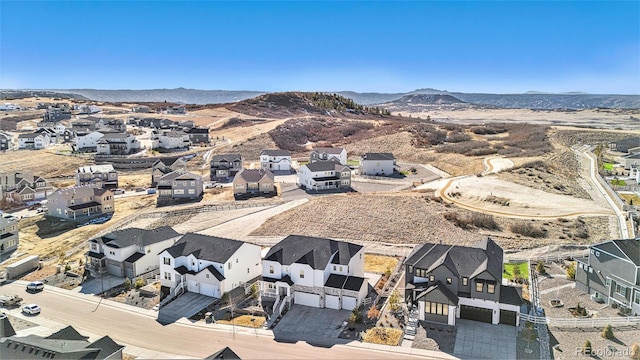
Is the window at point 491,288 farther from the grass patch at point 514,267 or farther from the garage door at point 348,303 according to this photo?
the garage door at point 348,303

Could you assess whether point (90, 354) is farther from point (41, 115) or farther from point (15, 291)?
point (41, 115)

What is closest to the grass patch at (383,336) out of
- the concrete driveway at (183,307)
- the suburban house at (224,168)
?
the concrete driveway at (183,307)

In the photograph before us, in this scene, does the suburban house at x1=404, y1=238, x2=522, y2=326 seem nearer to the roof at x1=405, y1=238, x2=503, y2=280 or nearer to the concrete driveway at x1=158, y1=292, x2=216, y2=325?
the roof at x1=405, y1=238, x2=503, y2=280

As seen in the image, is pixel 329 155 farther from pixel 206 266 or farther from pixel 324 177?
pixel 206 266

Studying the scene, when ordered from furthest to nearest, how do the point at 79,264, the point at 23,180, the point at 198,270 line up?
1. the point at 23,180
2. the point at 79,264
3. the point at 198,270

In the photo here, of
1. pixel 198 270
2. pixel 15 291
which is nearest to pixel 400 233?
pixel 198 270

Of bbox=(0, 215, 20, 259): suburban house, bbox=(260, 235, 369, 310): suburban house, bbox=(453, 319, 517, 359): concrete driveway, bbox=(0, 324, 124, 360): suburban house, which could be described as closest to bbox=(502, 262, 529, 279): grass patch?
bbox=(453, 319, 517, 359): concrete driveway

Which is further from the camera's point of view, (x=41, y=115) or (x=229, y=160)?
(x=41, y=115)
